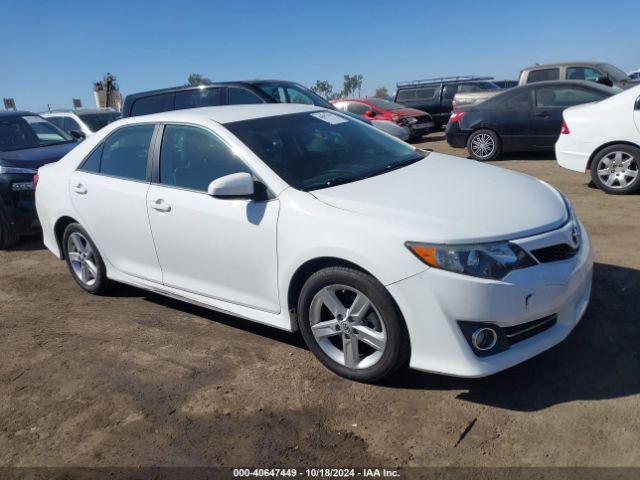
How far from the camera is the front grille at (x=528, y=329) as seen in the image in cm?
287

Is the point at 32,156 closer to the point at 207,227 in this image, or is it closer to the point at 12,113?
the point at 12,113

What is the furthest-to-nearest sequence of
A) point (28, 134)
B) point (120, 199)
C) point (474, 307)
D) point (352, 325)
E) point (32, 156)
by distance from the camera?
point (28, 134) < point (32, 156) < point (120, 199) < point (352, 325) < point (474, 307)

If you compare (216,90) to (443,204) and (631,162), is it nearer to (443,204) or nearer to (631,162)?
(631,162)

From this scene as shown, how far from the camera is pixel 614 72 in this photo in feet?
43.1

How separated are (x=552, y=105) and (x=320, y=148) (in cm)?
724

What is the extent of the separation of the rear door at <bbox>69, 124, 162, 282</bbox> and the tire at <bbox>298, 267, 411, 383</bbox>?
4.87ft

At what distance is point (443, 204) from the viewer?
309 cm

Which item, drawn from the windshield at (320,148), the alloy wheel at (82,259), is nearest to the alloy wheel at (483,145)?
the windshield at (320,148)

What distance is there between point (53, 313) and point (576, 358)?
4035mm

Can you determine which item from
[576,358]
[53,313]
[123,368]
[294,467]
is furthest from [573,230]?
[53,313]

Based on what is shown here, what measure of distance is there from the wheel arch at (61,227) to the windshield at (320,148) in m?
2.00

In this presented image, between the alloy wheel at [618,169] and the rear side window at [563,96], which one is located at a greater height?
the rear side window at [563,96]

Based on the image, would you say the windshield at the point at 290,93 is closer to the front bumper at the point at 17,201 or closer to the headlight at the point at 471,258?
the front bumper at the point at 17,201

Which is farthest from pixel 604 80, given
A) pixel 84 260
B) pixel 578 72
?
pixel 84 260
